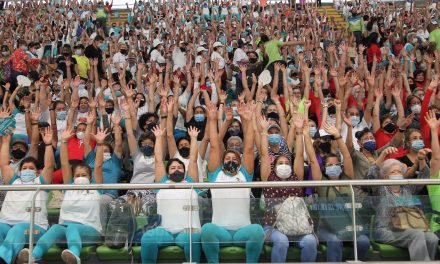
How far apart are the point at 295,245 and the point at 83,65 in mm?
9427

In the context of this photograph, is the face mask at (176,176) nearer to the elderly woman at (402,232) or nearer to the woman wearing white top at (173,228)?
the woman wearing white top at (173,228)

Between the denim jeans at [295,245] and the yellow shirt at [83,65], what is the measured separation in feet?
29.4

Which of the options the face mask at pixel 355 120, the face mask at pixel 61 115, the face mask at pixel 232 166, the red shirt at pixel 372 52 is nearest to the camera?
the face mask at pixel 232 166

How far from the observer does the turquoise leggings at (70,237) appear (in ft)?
21.5

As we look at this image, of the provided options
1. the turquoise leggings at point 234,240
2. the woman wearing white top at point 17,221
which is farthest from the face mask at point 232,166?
the woman wearing white top at point 17,221

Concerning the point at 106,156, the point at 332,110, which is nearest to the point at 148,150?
the point at 106,156

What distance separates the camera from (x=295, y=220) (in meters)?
6.50

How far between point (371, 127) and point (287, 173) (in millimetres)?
3098

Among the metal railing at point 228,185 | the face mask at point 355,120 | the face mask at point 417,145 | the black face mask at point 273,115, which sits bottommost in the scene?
the metal railing at point 228,185

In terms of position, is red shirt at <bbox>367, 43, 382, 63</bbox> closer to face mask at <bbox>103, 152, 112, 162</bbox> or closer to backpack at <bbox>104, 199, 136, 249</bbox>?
face mask at <bbox>103, 152, 112, 162</bbox>

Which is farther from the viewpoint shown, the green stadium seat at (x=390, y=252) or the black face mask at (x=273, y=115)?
the black face mask at (x=273, y=115)

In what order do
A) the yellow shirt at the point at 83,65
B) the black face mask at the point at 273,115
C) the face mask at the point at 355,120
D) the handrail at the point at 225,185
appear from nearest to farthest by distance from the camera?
the handrail at the point at 225,185 < the face mask at the point at 355,120 < the black face mask at the point at 273,115 < the yellow shirt at the point at 83,65

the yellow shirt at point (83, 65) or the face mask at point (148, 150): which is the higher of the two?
the yellow shirt at point (83, 65)

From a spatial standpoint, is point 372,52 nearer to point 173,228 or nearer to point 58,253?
point 173,228
